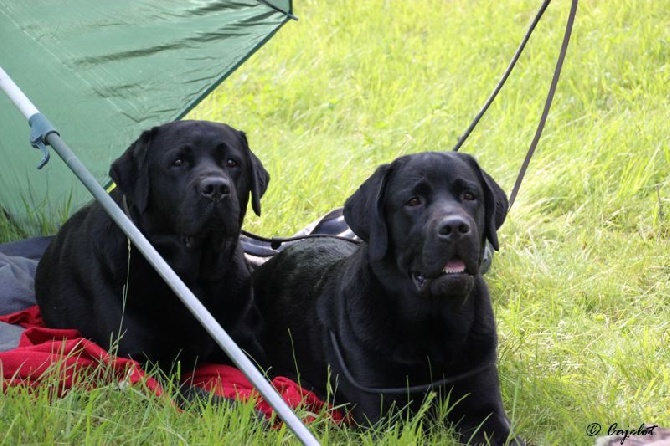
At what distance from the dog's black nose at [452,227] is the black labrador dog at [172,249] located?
0.87m

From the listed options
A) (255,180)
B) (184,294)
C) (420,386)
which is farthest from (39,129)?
(420,386)

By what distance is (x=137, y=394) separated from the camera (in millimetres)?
3730

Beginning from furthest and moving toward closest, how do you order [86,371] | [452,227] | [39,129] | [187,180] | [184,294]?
1. [187,180]
2. [86,371]
3. [452,227]
4. [39,129]
5. [184,294]

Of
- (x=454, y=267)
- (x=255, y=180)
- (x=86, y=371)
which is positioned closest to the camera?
(x=454, y=267)

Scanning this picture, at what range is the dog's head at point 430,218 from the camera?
3705mm

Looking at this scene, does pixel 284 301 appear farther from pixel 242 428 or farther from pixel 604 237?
pixel 604 237

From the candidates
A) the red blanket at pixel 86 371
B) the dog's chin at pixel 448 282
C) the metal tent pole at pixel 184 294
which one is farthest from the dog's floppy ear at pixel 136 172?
the dog's chin at pixel 448 282

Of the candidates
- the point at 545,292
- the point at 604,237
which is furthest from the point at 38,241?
the point at 604,237

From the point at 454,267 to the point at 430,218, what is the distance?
0.59ft

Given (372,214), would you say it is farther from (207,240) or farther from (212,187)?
(207,240)

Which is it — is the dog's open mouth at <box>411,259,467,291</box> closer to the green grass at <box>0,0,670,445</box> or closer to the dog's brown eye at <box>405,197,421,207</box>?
the dog's brown eye at <box>405,197,421,207</box>

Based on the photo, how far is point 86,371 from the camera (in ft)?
13.1

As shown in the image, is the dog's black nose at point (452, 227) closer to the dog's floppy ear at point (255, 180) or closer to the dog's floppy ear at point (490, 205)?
the dog's floppy ear at point (490, 205)

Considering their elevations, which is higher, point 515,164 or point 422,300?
point 422,300
